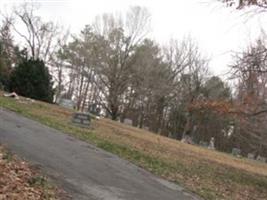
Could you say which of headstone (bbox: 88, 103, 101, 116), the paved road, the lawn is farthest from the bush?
the lawn

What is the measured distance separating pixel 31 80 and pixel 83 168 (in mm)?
26007

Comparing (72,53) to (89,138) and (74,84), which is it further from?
(89,138)

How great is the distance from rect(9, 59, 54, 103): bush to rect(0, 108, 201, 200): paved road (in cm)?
1993

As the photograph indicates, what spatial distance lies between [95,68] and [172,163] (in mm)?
43379

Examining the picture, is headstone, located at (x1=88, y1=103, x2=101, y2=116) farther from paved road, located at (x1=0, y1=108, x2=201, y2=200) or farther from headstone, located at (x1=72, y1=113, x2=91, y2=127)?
paved road, located at (x1=0, y1=108, x2=201, y2=200)

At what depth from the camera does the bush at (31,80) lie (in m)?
36.6

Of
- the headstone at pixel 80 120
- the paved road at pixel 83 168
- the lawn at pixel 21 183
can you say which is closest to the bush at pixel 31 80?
the headstone at pixel 80 120

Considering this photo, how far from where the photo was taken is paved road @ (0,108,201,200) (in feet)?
33.0

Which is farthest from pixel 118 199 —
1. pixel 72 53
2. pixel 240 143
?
pixel 240 143

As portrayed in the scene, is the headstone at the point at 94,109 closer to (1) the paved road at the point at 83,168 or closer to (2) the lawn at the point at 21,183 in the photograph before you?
(1) the paved road at the point at 83,168

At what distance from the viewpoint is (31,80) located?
1462 inches

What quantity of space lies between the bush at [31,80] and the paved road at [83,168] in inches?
785

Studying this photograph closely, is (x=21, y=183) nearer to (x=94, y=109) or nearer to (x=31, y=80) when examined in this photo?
(x=31, y=80)

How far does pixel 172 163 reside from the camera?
690 inches
